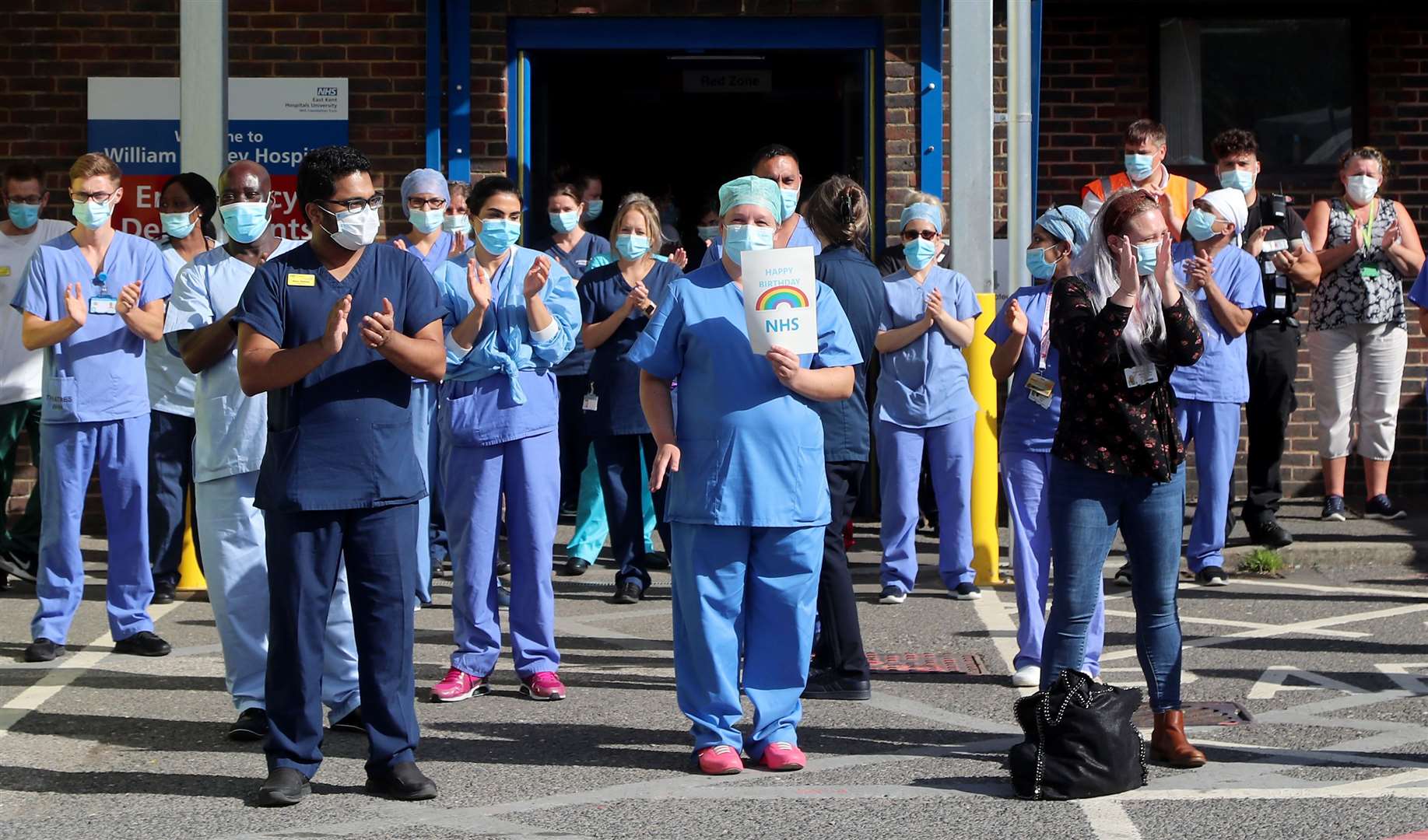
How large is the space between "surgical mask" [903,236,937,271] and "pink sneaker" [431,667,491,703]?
317 cm

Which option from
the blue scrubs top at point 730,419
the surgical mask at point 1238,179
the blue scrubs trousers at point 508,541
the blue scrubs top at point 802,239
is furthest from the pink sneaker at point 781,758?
the surgical mask at point 1238,179

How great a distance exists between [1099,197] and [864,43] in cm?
234

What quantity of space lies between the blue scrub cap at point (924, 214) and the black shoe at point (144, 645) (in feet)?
12.8

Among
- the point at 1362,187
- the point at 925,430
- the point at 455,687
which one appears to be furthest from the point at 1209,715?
the point at 1362,187

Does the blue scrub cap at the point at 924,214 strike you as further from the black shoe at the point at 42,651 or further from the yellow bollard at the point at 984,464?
the black shoe at the point at 42,651

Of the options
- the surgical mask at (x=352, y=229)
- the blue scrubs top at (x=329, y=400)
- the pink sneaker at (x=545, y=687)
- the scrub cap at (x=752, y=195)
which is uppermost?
the scrub cap at (x=752, y=195)

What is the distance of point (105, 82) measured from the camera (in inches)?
487

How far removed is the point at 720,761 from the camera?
621cm

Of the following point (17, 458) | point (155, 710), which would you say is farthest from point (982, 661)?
point (17, 458)

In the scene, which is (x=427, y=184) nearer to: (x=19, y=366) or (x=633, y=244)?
(x=633, y=244)

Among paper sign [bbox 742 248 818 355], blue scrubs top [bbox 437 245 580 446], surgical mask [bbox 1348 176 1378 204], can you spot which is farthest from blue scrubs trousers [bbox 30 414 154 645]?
surgical mask [bbox 1348 176 1378 204]

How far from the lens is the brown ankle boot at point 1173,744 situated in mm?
6207

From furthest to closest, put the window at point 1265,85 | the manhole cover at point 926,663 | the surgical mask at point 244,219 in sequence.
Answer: the window at point 1265,85 → the manhole cover at point 926,663 → the surgical mask at point 244,219

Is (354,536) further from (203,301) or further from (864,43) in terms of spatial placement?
(864,43)
